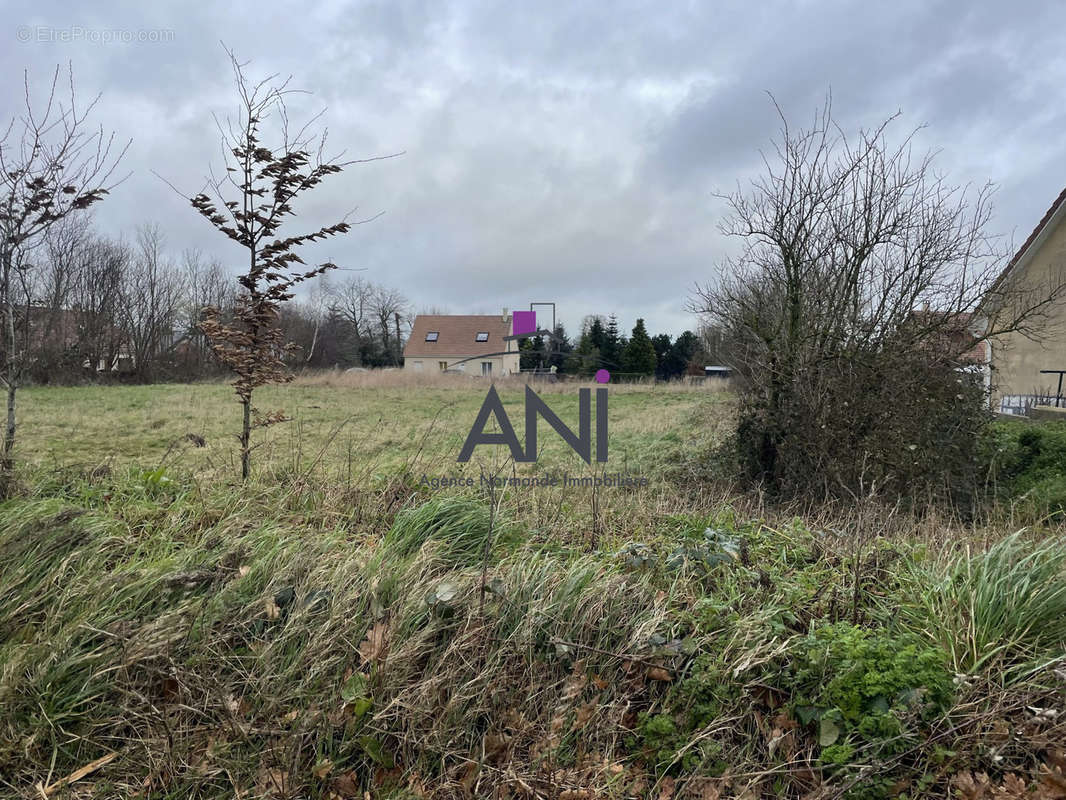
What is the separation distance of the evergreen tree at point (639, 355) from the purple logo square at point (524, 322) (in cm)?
1391

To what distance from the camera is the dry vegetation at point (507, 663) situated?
186 cm

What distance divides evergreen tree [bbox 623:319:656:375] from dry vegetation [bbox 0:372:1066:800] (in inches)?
763

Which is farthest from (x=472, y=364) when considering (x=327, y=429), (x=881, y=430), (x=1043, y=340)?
(x=881, y=430)

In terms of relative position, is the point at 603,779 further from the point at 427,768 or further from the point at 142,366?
the point at 142,366

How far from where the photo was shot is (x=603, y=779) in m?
1.91

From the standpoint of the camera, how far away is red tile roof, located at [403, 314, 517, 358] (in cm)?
2902

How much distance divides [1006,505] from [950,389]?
48.7 inches

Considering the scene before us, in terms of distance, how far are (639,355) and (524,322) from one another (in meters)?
14.9

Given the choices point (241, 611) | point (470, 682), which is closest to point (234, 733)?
point (241, 611)

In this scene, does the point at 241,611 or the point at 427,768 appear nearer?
the point at 427,768

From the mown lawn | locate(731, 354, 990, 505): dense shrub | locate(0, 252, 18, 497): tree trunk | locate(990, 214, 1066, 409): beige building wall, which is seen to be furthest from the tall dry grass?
locate(0, 252, 18, 497): tree trunk

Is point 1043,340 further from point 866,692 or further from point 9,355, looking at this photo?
point 9,355

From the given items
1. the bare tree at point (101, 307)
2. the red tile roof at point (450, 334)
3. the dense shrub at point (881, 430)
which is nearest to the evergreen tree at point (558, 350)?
the dense shrub at point (881, 430)

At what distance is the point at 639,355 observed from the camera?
22.7 meters
